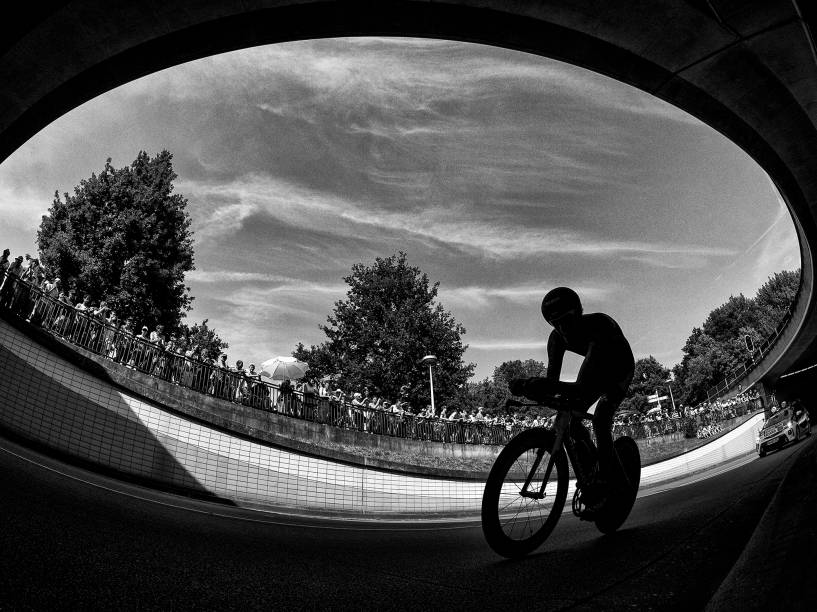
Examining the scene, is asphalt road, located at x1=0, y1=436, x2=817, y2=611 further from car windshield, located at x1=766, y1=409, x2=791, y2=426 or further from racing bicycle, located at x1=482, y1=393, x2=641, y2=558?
car windshield, located at x1=766, y1=409, x2=791, y2=426

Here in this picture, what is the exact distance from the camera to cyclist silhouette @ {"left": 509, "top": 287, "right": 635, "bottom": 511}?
2855 mm

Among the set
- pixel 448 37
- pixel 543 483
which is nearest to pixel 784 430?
pixel 448 37

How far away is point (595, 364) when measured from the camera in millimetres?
2879

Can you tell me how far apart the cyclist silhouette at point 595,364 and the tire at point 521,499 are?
0.23m

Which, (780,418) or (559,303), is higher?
(559,303)

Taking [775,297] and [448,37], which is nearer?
[448,37]

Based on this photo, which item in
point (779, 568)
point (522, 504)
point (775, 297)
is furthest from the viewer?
point (775, 297)

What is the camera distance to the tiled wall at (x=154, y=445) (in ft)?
33.9

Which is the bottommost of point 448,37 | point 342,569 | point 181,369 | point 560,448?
point 342,569

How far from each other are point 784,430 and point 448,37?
18493 mm

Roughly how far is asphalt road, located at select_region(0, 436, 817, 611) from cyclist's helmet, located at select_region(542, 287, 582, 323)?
1.37m

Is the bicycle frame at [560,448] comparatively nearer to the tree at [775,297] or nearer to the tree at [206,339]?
the tree at [206,339]

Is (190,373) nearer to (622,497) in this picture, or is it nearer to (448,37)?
(448,37)

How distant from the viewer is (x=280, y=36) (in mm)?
7922
